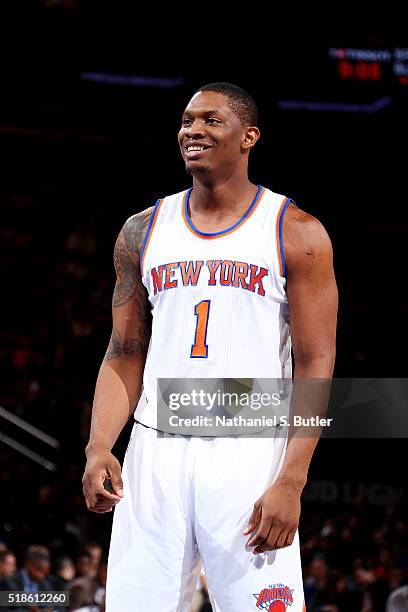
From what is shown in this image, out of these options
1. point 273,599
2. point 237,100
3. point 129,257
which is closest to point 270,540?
point 273,599

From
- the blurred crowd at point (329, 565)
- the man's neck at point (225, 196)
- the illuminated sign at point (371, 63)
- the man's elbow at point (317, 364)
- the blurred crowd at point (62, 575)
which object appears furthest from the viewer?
the illuminated sign at point (371, 63)

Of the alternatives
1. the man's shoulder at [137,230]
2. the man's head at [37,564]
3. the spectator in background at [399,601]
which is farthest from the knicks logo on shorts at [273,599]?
the man's head at [37,564]

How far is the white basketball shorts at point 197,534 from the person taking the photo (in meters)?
2.71

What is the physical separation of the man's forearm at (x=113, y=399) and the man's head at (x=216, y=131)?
681 mm

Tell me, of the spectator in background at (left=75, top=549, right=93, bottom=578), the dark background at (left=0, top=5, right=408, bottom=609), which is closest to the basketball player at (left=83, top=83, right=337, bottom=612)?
the spectator in background at (left=75, top=549, right=93, bottom=578)

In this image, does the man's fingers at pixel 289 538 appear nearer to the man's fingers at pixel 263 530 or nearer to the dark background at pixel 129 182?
the man's fingers at pixel 263 530

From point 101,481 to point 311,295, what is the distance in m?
0.85

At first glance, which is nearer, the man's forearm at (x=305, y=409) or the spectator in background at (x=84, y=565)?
the man's forearm at (x=305, y=409)

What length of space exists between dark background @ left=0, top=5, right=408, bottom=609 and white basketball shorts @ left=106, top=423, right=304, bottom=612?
20.8ft

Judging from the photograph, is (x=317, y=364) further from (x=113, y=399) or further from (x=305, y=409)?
(x=113, y=399)

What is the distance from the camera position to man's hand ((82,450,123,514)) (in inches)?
109

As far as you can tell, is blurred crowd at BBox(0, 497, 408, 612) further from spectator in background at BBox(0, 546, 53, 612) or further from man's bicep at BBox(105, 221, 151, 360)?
man's bicep at BBox(105, 221, 151, 360)

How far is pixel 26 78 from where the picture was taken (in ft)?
39.1

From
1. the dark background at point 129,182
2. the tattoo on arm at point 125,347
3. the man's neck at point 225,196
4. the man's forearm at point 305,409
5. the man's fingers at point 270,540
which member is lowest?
the man's fingers at point 270,540
